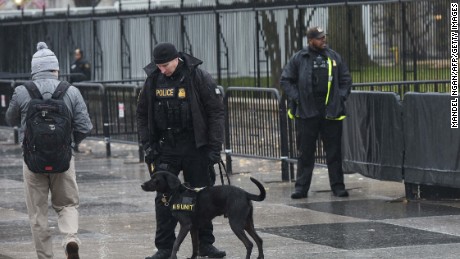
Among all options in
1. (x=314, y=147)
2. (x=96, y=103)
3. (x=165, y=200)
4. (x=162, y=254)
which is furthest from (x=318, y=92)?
(x=96, y=103)

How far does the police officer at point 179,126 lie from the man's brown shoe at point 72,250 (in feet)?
2.44

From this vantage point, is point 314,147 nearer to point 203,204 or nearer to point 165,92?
point 165,92

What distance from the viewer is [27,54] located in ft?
111

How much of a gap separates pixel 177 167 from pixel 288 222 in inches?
98.6

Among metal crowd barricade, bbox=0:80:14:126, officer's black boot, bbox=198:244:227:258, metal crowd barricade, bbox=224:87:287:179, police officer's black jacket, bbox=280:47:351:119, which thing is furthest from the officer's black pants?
metal crowd barricade, bbox=0:80:14:126

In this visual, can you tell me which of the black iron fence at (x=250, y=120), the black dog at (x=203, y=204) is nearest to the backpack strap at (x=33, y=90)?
the black dog at (x=203, y=204)

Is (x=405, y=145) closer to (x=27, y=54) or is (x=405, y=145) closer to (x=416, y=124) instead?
(x=416, y=124)

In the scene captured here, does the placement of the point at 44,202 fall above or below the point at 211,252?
above

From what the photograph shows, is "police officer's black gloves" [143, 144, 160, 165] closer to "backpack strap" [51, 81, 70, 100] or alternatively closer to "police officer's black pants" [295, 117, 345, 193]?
"backpack strap" [51, 81, 70, 100]

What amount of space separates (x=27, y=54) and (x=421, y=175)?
2136 centimetres

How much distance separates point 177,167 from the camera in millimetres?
10719

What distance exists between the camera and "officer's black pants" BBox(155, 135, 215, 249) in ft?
34.9

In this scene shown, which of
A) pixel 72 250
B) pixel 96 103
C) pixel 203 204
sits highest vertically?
pixel 96 103

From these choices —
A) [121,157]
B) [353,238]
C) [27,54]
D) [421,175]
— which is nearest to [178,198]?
[353,238]
